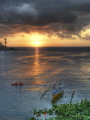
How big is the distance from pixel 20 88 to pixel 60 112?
45.2 metres

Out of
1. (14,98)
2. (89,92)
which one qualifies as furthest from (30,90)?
(89,92)

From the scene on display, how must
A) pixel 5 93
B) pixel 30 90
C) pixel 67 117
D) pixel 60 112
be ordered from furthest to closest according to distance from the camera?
1. pixel 30 90
2. pixel 5 93
3. pixel 60 112
4. pixel 67 117

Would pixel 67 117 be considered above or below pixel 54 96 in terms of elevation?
above

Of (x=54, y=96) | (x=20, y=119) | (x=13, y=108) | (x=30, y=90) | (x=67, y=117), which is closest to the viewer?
(x=67, y=117)

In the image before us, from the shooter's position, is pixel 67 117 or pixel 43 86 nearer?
pixel 67 117

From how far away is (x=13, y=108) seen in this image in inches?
1623

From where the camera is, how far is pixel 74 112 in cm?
1516

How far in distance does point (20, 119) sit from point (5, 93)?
64.5 feet

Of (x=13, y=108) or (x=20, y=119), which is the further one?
(x=13, y=108)

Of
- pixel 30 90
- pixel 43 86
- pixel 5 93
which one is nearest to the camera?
pixel 5 93

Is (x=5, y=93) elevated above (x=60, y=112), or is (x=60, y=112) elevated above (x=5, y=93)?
(x=60, y=112)

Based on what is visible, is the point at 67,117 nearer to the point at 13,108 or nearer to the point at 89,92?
the point at 13,108

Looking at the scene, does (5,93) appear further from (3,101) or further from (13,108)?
(13,108)

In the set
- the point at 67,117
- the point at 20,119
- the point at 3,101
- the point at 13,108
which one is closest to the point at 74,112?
the point at 67,117
